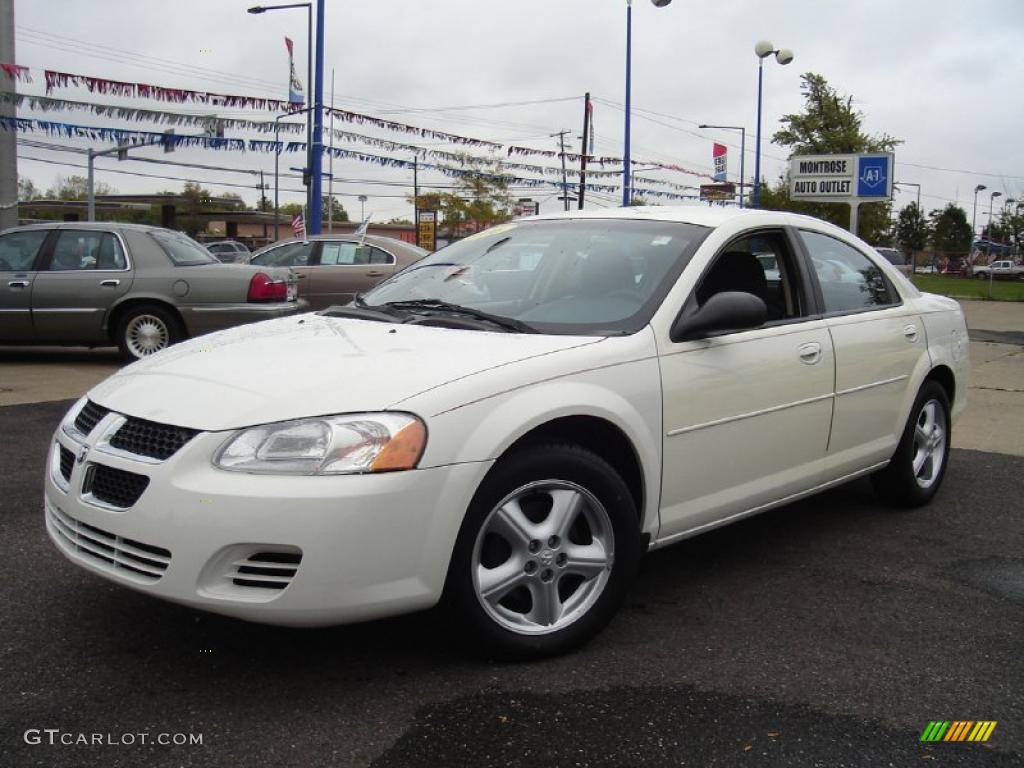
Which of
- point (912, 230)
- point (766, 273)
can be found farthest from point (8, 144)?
point (912, 230)

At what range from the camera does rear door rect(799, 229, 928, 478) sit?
4227 millimetres

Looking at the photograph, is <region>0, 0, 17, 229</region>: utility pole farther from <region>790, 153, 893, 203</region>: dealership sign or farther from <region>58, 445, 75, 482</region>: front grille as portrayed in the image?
<region>58, 445, 75, 482</region>: front grille

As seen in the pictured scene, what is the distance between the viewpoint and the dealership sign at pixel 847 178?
48.1 feet

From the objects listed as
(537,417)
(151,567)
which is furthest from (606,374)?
(151,567)

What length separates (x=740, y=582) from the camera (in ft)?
12.7

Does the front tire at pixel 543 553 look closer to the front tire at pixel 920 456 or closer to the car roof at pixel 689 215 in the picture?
the car roof at pixel 689 215

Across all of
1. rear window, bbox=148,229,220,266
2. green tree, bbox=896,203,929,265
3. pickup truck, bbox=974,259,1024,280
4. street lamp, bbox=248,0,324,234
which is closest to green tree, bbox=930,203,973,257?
green tree, bbox=896,203,929,265

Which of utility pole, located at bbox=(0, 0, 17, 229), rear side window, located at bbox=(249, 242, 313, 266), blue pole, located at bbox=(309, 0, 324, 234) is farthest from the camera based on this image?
blue pole, located at bbox=(309, 0, 324, 234)

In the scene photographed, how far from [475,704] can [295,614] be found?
1.86ft

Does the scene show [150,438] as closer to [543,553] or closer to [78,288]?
[543,553]

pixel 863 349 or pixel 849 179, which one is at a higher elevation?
pixel 849 179

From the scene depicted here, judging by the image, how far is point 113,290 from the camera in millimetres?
9992

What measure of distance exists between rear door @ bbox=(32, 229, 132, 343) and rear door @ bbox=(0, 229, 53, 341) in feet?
0.27

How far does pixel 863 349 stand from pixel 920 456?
98 cm
